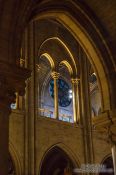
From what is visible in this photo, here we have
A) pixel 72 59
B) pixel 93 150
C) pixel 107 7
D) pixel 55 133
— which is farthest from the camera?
pixel 72 59

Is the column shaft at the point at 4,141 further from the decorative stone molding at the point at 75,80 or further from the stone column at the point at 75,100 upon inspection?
the decorative stone molding at the point at 75,80

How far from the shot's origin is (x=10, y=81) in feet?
18.5

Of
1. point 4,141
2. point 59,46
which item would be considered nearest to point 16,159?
point 59,46

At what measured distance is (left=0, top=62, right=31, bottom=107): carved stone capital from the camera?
5535mm

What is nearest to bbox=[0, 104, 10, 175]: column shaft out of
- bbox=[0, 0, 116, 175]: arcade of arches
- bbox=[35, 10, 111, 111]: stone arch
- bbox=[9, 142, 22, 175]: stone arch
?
bbox=[0, 0, 116, 175]: arcade of arches

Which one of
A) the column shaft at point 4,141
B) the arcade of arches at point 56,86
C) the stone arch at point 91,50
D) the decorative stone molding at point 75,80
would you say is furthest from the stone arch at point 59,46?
the column shaft at point 4,141

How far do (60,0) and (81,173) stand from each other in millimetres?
8385

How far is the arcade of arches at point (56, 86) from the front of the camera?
597 centimetres

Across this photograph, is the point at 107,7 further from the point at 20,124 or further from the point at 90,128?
the point at 90,128

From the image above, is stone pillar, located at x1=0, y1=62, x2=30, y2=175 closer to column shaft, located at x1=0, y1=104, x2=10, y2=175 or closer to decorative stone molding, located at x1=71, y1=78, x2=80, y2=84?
column shaft, located at x1=0, y1=104, x2=10, y2=175

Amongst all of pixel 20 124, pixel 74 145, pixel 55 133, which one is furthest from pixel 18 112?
pixel 74 145

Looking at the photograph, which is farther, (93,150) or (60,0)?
(93,150)

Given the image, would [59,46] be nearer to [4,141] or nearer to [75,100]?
[75,100]

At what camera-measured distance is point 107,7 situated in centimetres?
787
